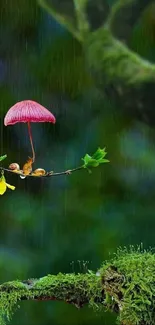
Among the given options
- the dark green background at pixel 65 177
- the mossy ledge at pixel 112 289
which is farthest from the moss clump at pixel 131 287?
the dark green background at pixel 65 177

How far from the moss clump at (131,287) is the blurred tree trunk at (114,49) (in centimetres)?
132

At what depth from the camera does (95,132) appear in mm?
2213

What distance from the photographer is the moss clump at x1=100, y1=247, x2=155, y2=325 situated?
2.35ft

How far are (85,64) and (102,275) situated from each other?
1.55m

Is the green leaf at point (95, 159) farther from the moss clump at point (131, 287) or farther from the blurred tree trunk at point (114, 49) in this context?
the blurred tree trunk at point (114, 49)

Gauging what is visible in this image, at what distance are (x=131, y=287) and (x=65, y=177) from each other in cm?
152

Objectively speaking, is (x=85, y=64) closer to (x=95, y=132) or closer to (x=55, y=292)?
(x=95, y=132)

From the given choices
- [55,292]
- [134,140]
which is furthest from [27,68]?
[55,292]

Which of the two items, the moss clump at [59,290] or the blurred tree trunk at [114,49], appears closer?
the moss clump at [59,290]

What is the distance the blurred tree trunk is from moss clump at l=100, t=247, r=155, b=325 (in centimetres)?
132

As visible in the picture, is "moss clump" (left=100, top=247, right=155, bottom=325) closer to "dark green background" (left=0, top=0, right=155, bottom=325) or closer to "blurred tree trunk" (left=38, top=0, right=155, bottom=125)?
"blurred tree trunk" (left=38, top=0, right=155, bottom=125)

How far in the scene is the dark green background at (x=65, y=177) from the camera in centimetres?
220

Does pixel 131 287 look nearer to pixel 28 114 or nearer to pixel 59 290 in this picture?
pixel 59 290

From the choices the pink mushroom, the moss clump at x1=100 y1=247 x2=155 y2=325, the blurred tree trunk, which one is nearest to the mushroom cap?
the pink mushroom
